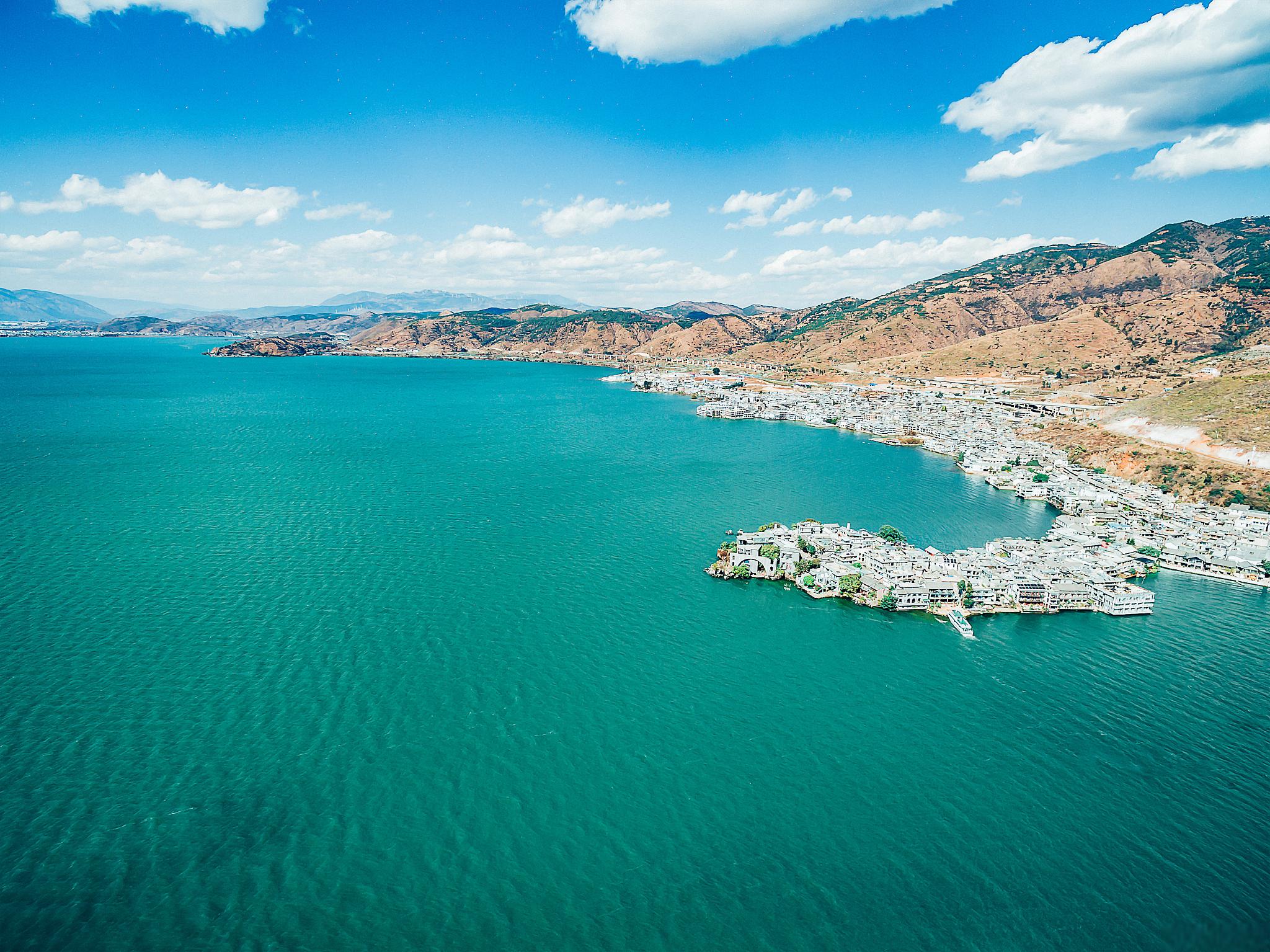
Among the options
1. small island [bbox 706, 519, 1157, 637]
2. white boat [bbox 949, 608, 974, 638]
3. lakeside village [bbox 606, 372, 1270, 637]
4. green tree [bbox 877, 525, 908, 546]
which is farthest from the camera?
green tree [bbox 877, 525, 908, 546]

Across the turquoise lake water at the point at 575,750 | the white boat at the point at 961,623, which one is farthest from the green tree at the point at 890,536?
the white boat at the point at 961,623

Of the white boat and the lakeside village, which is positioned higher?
the lakeside village

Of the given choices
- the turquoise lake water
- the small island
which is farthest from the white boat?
the turquoise lake water

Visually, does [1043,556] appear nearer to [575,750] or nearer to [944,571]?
[944,571]

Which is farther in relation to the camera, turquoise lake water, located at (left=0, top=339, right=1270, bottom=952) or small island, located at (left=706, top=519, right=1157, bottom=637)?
small island, located at (left=706, top=519, right=1157, bottom=637)

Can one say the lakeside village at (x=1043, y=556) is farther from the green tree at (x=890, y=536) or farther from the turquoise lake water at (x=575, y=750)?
the turquoise lake water at (x=575, y=750)

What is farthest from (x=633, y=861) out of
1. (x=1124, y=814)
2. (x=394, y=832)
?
(x=1124, y=814)

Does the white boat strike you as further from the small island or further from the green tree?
the green tree
